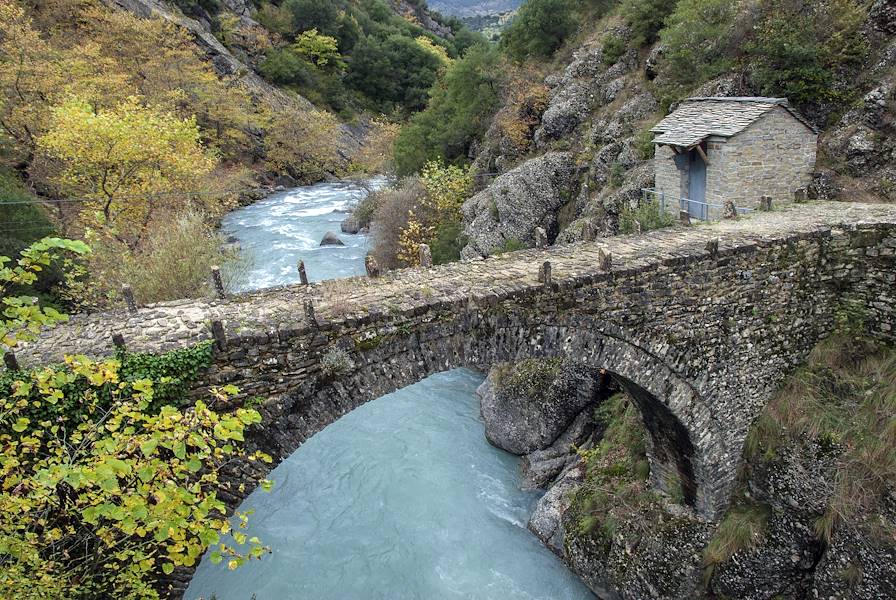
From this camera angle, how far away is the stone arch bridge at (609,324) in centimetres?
807

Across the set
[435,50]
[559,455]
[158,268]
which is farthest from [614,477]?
[435,50]

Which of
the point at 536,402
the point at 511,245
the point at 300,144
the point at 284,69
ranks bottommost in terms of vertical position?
the point at 536,402

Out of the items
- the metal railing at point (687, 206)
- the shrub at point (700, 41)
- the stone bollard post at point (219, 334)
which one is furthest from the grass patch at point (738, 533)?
the shrub at point (700, 41)

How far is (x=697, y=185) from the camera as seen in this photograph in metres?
17.0

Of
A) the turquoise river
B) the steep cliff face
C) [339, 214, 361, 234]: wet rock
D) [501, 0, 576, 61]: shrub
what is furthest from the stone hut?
[339, 214, 361, 234]: wet rock

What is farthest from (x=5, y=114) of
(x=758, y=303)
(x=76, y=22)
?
(x=758, y=303)

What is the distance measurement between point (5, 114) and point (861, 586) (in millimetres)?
30448

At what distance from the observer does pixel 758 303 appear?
429 inches

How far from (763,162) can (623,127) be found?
9.16 meters

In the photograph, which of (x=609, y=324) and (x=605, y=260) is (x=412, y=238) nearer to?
(x=605, y=260)

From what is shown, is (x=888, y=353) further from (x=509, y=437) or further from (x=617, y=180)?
(x=617, y=180)

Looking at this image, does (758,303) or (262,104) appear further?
(262,104)

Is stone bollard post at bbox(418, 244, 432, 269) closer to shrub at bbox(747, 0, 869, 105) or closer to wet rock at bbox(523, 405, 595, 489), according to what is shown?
wet rock at bbox(523, 405, 595, 489)

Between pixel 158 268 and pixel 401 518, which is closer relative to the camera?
pixel 401 518
